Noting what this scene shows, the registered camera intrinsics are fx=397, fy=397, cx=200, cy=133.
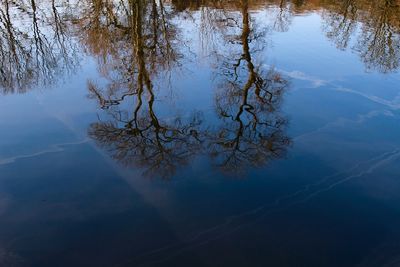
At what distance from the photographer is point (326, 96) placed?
12375 mm

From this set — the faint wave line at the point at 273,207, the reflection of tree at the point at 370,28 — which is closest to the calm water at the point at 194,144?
the faint wave line at the point at 273,207

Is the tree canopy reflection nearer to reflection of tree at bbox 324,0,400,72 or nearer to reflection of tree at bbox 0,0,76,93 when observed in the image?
→ reflection of tree at bbox 0,0,76,93

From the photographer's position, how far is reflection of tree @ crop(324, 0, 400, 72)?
15.6 m

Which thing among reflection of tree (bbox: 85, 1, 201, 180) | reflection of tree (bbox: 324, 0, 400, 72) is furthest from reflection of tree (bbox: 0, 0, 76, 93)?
reflection of tree (bbox: 324, 0, 400, 72)

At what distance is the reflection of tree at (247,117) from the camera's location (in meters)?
9.41

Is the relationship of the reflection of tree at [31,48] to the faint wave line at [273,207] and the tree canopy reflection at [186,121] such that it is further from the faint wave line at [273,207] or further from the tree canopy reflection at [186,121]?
the faint wave line at [273,207]

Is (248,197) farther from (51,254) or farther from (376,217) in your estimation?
(51,254)

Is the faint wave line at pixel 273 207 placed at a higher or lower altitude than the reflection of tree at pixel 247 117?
lower

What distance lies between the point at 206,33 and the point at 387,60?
7.39 m

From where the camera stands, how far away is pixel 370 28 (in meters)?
19.2

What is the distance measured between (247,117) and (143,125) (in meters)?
2.87

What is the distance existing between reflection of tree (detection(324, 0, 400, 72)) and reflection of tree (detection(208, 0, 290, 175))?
463cm

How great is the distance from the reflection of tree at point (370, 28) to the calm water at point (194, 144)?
16 centimetres

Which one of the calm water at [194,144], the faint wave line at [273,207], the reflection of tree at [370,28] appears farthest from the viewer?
the reflection of tree at [370,28]
